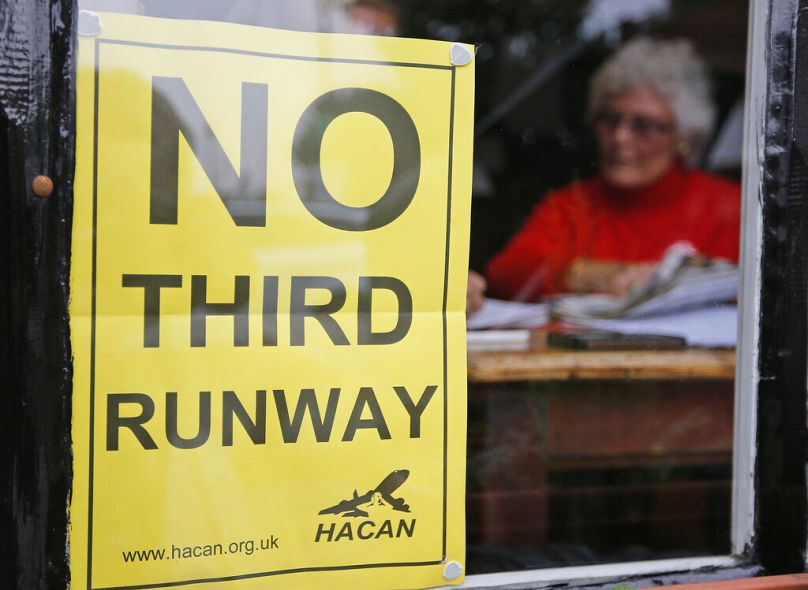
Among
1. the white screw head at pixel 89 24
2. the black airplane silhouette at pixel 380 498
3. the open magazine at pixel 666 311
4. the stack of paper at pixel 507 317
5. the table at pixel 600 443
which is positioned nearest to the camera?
the white screw head at pixel 89 24

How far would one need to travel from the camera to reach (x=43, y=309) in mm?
1094

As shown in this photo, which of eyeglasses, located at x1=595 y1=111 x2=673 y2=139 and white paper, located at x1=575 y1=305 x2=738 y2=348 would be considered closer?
white paper, located at x1=575 y1=305 x2=738 y2=348

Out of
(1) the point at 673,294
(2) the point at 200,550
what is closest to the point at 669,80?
(1) the point at 673,294

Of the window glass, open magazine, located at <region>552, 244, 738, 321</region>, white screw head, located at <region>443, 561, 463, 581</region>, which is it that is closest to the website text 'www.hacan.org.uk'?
white screw head, located at <region>443, 561, 463, 581</region>

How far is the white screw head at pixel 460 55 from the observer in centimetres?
122

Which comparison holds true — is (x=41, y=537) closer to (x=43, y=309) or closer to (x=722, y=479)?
(x=43, y=309)

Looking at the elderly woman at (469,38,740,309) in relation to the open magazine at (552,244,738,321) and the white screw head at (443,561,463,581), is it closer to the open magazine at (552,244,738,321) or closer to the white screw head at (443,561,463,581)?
the open magazine at (552,244,738,321)

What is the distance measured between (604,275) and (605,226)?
11.8 inches

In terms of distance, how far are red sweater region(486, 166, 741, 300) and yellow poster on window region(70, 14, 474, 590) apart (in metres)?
2.05

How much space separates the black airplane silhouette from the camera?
121 centimetres

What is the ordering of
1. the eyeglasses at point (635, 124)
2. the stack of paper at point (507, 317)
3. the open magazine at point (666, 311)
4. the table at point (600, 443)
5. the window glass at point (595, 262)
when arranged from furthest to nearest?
the eyeglasses at point (635, 124)
the stack of paper at point (507, 317)
the open magazine at point (666, 311)
the table at point (600, 443)
the window glass at point (595, 262)

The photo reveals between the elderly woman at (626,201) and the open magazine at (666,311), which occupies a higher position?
the elderly woman at (626,201)

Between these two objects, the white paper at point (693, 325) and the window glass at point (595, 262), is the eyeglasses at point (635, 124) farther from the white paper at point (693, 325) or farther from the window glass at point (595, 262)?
the white paper at point (693, 325)

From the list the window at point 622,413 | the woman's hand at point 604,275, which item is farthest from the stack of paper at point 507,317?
the woman's hand at point 604,275
